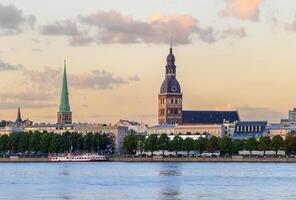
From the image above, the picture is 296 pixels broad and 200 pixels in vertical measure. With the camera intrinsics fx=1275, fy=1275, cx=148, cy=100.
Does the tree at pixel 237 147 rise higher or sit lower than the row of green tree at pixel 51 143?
lower

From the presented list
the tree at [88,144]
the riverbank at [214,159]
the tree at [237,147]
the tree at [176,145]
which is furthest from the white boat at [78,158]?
the tree at [237,147]

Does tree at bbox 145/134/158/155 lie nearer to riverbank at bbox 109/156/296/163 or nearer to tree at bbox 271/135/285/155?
riverbank at bbox 109/156/296/163

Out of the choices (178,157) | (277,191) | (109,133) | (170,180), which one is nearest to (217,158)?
(178,157)

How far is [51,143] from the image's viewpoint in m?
167

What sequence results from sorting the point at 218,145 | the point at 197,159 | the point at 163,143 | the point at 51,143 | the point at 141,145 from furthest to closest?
the point at 51,143 → the point at 141,145 → the point at 163,143 → the point at 218,145 → the point at 197,159

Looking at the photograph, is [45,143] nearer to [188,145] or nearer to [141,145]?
[141,145]

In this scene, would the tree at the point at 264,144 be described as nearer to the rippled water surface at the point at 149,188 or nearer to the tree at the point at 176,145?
the tree at the point at 176,145

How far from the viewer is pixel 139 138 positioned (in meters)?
170

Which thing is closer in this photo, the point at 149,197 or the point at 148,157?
the point at 149,197

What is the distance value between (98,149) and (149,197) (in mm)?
104856

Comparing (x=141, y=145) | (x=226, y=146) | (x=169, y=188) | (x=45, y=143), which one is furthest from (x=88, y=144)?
(x=169, y=188)

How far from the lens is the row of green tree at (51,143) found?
6580 inches

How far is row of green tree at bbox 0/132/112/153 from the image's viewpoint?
548ft

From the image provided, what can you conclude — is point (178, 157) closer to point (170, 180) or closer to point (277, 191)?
point (170, 180)
